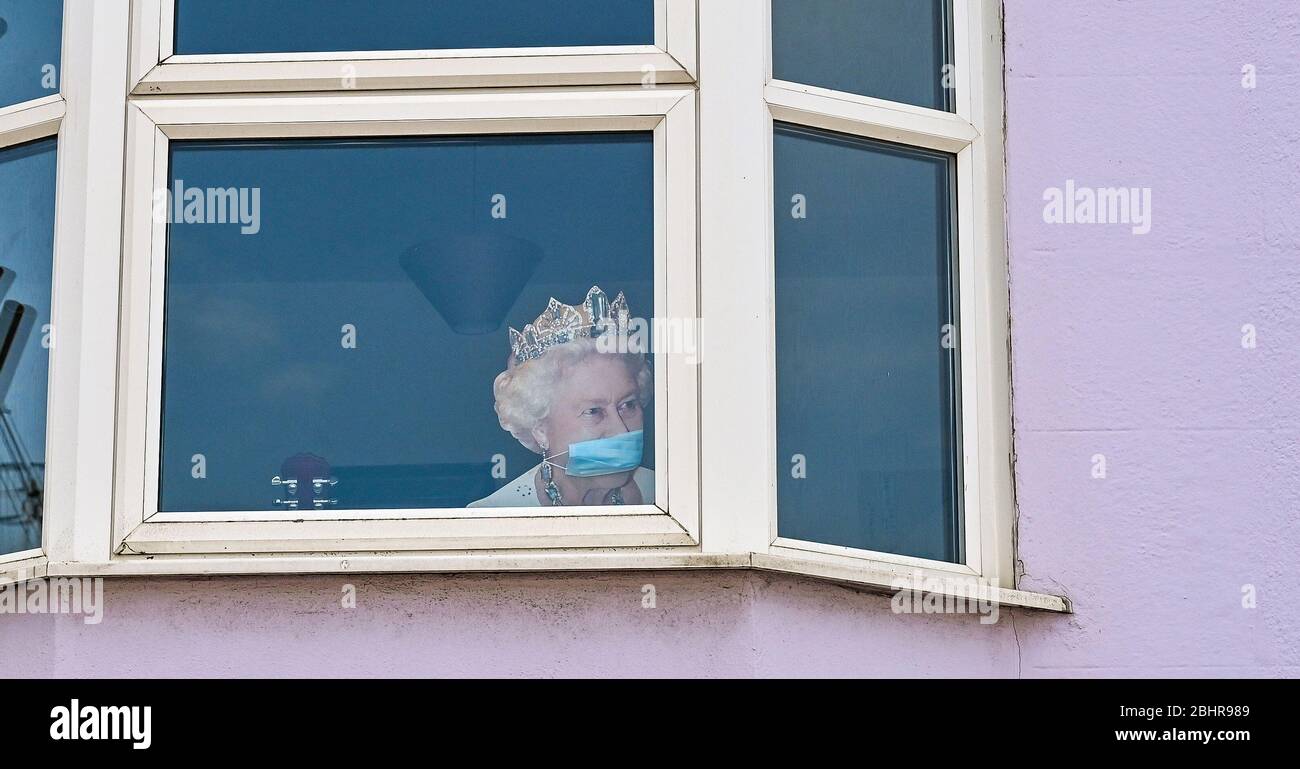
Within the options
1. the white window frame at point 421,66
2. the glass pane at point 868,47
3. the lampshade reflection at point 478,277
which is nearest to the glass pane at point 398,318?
the lampshade reflection at point 478,277

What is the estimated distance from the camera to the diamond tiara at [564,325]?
274cm

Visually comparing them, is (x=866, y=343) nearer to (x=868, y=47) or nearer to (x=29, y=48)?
A: (x=868, y=47)

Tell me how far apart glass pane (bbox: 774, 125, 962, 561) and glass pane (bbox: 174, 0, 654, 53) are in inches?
17.5

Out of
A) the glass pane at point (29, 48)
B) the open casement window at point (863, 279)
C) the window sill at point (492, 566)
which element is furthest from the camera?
the glass pane at point (29, 48)

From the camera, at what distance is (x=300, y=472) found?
107 inches

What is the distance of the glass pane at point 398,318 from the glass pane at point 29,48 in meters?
0.38

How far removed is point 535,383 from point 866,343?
2.23 ft

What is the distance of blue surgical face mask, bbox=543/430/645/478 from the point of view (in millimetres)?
2691

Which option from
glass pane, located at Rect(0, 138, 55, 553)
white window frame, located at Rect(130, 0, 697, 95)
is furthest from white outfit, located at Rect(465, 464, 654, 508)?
glass pane, located at Rect(0, 138, 55, 553)

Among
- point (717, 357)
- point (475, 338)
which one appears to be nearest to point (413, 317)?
point (475, 338)

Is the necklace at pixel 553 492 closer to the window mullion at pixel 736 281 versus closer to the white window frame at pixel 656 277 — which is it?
Answer: the white window frame at pixel 656 277

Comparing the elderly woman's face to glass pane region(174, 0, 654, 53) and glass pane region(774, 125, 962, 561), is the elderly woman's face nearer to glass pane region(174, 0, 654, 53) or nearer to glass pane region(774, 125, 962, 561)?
glass pane region(774, 125, 962, 561)
